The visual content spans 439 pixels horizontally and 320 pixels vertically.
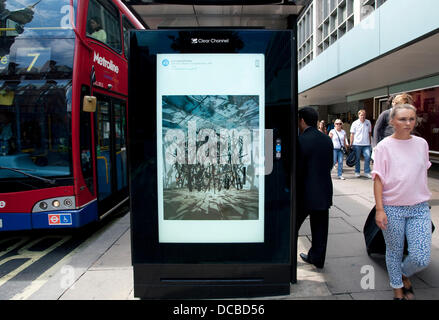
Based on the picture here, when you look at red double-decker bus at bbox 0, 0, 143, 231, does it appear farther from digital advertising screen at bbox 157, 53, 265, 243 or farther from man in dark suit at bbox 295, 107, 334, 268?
man in dark suit at bbox 295, 107, 334, 268

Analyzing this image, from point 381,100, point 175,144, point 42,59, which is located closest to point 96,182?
point 42,59

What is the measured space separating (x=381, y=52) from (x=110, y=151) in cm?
710

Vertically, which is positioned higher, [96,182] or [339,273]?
[96,182]

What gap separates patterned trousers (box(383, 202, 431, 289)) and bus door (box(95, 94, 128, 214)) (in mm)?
3990

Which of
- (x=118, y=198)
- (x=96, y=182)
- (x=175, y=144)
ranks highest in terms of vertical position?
(x=175, y=144)

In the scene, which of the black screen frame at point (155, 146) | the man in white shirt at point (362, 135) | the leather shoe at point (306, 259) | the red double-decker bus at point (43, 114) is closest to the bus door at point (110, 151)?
the red double-decker bus at point (43, 114)

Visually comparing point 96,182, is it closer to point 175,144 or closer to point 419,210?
point 175,144

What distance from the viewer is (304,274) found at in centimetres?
352

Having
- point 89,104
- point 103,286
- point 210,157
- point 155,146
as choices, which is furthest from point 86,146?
point 210,157

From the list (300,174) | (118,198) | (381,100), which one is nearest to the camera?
(300,174)

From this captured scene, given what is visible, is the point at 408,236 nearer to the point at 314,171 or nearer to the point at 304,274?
the point at 314,171

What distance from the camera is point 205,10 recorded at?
11.9ft

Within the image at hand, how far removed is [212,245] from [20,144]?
3076 mm

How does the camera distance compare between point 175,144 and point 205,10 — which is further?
point 205,10
